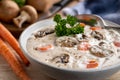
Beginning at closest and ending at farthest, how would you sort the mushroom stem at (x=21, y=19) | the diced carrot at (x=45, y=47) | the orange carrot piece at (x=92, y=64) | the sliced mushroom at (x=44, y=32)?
the orange carrot piece at (x=92, y=64)
the diced carrot at (x=45, y=47)
the sliced mushroom at (x=44, y=32)
the mushroom stem at (x=21, y=19)

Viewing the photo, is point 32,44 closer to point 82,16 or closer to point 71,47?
point 71,47

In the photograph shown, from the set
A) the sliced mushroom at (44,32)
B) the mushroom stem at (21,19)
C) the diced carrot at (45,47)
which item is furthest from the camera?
the mushroom stem at (21,19)

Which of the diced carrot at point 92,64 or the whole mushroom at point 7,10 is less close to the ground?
the whole mushroom at point 7,10

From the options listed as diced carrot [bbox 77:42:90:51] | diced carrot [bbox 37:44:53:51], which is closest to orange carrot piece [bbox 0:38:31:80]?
diced carrot [bbox 37:44:53:51]

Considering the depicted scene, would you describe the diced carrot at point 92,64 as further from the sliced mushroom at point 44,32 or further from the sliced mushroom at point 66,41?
the sliced mushroom at point 44,32

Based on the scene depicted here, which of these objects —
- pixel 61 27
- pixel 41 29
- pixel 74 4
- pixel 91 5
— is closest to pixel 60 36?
pixel 61 27

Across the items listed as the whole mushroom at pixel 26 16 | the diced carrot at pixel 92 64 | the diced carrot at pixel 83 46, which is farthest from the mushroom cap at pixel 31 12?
the diced carrot at pixel 92 64

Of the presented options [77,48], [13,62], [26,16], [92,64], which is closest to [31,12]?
[26,16]

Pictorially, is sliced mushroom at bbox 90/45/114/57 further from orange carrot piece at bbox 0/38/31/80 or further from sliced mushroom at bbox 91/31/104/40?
orange carrot piece at bbox 0/38/31/80
